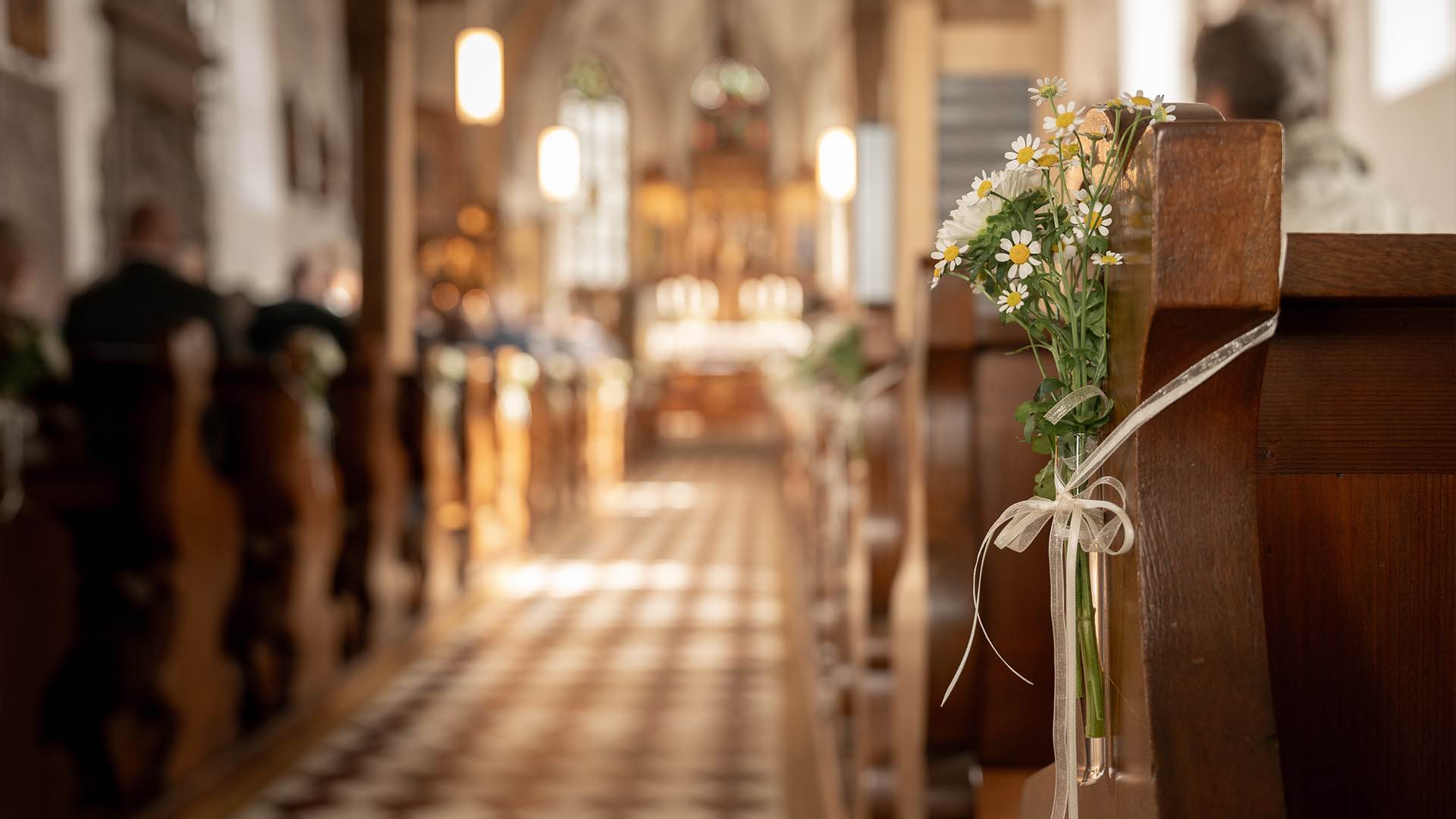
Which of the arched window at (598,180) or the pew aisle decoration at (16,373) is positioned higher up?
the arched window at (598,180)

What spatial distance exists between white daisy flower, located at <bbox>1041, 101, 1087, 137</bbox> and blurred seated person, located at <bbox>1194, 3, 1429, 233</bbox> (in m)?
0.93

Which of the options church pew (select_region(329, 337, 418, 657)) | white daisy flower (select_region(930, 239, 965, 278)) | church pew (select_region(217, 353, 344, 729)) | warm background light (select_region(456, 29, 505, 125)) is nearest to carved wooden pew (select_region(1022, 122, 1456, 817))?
white daisy flower (select_region(930, 239, 965, 278))

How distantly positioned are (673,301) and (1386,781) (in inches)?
667

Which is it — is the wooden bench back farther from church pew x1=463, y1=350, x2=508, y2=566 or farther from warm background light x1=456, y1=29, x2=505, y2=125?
warm background light x1=456, y1=29, x2=505, y2=125

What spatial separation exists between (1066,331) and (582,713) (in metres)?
3.10

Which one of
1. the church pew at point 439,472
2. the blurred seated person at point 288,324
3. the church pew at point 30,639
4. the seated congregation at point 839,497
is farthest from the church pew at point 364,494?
the church pew at point 30,639

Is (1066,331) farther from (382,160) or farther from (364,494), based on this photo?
(382,160)

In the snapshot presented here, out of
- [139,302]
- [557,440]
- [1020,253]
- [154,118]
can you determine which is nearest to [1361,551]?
[1020,253]

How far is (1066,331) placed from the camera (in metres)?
0.78

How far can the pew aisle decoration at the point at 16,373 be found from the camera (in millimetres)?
2645

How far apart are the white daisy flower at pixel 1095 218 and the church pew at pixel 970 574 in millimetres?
695

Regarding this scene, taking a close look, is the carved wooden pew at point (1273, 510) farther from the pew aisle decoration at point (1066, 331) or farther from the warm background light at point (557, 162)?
the warm background light at point (557, 162)

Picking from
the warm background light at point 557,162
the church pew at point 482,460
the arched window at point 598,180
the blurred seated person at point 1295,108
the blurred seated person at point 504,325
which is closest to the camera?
the blurred seated person at point 1295,108

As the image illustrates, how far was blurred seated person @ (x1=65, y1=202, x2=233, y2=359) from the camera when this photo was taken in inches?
176
